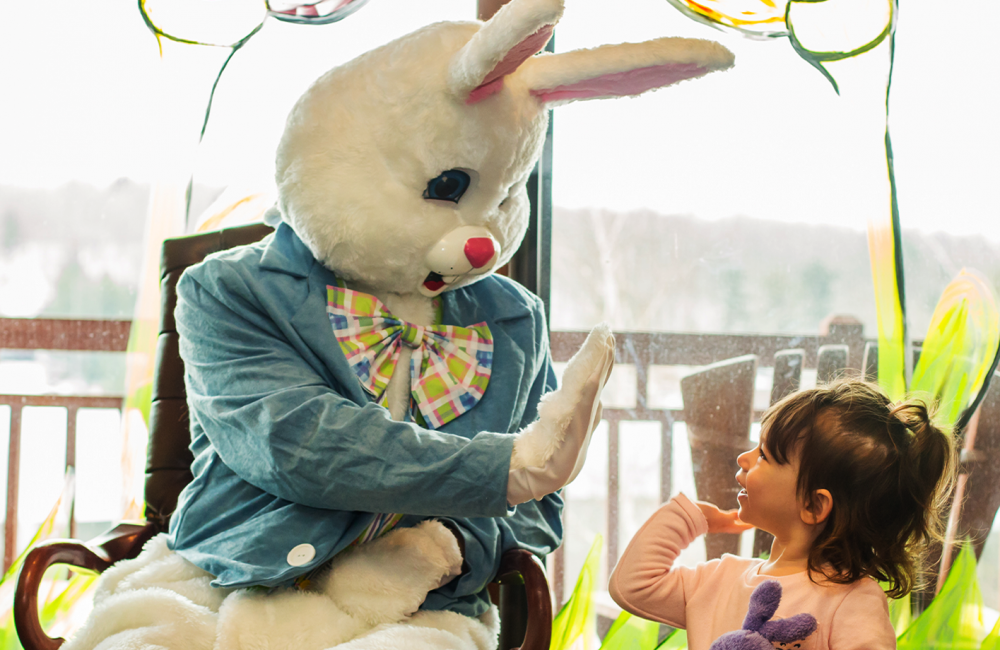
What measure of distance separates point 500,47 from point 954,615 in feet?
4.68

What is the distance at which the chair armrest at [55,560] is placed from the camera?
1.07m

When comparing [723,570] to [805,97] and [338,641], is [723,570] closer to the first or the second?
[338,641]

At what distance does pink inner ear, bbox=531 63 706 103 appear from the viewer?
100cm

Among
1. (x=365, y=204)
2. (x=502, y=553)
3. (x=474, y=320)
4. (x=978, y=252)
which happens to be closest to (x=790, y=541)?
(x=502, y=553)

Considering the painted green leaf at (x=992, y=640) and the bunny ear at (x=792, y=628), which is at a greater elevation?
the bunny ear at (x=792, y=628)

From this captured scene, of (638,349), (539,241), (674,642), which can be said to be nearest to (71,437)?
(539,241)

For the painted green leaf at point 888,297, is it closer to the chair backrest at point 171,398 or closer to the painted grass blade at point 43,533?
the chair backrest at point 171,398

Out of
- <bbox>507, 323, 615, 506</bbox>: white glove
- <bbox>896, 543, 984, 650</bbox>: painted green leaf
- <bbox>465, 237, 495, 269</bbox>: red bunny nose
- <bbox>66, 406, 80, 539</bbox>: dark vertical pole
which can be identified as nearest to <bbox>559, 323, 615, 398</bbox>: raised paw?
<bbox>507, 323, 615, 506</bbox>: white glove

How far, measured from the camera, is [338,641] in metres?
A: 0.98

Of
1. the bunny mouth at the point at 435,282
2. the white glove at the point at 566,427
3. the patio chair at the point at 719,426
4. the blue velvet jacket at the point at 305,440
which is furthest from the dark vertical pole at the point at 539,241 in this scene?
the white glove at the point at 566,427

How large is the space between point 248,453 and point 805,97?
1.36 metres

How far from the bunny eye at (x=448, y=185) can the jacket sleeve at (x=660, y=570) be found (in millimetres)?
529

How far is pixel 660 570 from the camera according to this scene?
107 cm

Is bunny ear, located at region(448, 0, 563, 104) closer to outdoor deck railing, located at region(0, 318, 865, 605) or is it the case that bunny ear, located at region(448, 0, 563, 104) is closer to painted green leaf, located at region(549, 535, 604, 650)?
outdoor deck railing, located at region(0, 318, 865, 605)
